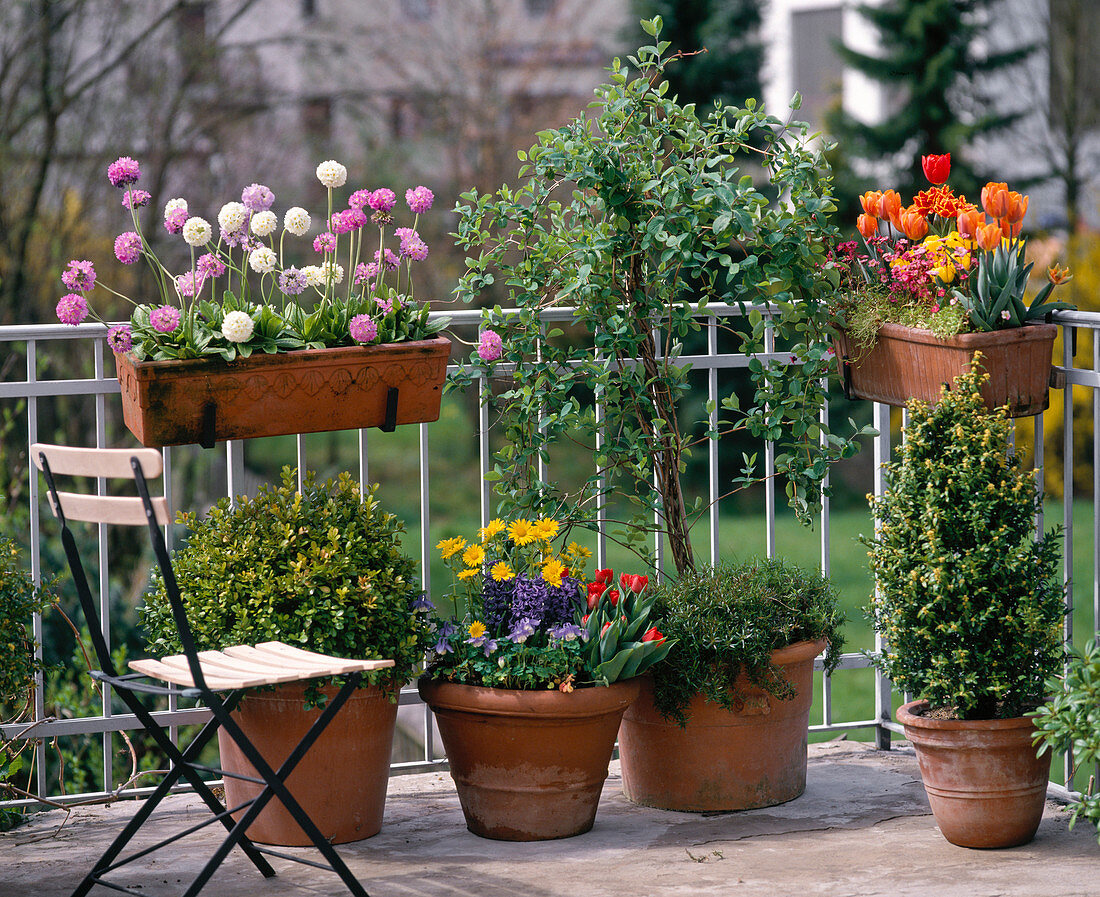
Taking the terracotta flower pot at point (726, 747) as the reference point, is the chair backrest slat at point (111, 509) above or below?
above

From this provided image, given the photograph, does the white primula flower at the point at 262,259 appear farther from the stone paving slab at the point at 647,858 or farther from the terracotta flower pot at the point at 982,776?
the terracotta flower pot at the point at 982,776

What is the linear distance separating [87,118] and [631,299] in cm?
637

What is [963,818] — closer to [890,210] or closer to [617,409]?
[617,409]

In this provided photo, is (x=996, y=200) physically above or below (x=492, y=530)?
above

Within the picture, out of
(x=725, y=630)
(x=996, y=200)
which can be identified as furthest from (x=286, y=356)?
(x=996, y=200)

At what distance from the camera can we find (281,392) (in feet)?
10.6

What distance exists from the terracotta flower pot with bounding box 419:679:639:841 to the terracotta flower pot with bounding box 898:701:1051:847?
0.76 metres

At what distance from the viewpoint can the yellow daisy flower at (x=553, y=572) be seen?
3354 mm

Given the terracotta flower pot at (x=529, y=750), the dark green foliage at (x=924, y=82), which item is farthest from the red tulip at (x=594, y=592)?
the dark green foliage at (x=924, y=82)

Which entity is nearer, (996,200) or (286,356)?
(286,356)

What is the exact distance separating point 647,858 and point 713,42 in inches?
407

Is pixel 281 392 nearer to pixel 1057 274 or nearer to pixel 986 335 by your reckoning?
pixel 986 335

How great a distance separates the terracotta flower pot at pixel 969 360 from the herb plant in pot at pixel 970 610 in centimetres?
15

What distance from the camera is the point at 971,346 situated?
3.32m
